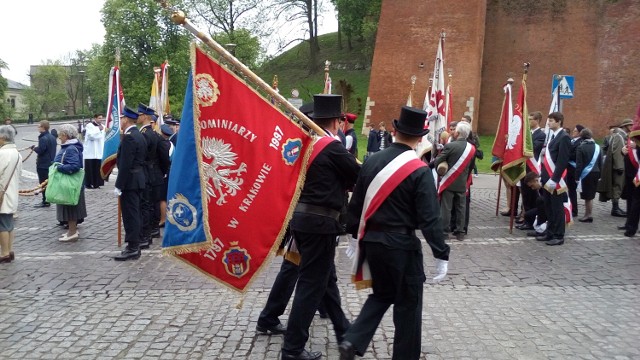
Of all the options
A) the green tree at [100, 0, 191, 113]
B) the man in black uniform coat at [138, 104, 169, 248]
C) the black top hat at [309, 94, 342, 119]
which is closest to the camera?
the black top hat at [309, 94, 342, 119]

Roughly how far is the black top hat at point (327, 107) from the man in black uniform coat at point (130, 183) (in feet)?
12.9

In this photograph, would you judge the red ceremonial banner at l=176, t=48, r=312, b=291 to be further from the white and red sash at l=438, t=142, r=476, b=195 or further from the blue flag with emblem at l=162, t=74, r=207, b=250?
the white and red sash at l=438, t=142, r=476, b=195

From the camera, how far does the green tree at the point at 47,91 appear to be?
270 ft

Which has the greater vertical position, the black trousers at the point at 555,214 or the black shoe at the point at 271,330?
the black trousers at the point at 555,214

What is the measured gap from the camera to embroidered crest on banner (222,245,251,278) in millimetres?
4590

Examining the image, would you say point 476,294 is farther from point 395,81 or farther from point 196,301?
point 395,81

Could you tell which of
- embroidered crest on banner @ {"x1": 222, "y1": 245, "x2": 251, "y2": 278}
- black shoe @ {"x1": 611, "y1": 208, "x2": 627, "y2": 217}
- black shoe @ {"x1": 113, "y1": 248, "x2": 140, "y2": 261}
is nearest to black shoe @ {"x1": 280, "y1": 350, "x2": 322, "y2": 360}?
embroidered crest on banner @ {"x1": 222, "y1": 245, "x2": 251, "y2": 278}

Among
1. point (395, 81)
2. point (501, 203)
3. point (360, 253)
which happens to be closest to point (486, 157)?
point (395, 81)

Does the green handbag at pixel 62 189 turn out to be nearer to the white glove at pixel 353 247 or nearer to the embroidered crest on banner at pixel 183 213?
the embroidered crest on banner at pixel 183 213

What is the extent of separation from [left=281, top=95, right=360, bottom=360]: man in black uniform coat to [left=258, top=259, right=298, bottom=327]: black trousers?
0.47 m

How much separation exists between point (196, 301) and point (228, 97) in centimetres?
257

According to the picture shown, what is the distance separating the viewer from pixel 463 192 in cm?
928

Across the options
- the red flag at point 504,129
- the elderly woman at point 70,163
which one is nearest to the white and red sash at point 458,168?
the red flag at point 504,129

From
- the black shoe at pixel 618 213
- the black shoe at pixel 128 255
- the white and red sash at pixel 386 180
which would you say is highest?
the white and red sash at pixel 386 180
